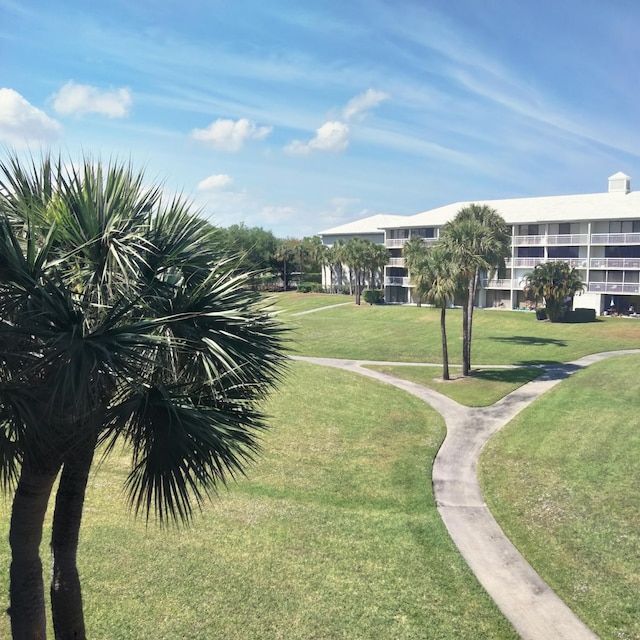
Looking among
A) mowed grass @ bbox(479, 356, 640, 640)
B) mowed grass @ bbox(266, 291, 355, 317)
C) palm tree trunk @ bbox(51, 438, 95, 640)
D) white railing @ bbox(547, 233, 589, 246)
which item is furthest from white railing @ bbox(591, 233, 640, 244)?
palm tree trunk @ bbox(51, 438, 95, 640)

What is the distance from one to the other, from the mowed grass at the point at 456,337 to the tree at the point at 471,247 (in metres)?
5.46

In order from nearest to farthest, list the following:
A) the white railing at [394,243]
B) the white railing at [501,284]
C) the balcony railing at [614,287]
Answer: the balcony railing at [614,287] → the white railing at [501,284] → the white railing at [394,243]

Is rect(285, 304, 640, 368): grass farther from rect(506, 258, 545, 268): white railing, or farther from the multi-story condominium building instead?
rect(506, 258, 545, 268): white railing

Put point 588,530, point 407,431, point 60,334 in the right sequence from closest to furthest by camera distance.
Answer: point 60,334, point 588,530, point 407,431

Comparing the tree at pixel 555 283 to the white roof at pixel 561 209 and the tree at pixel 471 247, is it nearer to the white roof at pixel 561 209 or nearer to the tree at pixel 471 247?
the white roof at pixel 561 209

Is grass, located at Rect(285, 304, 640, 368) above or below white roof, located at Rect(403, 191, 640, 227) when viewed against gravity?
below

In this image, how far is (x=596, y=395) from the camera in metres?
28.8

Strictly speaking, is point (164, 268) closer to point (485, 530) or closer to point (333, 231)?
point (485, 530)

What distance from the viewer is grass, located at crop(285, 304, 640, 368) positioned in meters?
41.5

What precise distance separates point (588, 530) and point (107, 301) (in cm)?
1323

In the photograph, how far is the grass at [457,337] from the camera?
4153cm

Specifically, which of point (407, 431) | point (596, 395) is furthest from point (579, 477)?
point (596, 395)

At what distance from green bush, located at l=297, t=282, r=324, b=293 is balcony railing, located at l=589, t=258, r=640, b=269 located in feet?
123

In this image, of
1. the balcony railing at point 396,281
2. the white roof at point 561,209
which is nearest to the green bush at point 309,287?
the balcony railing at point 396,281
